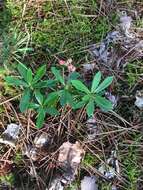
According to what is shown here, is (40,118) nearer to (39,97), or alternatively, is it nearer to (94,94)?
(39,97)

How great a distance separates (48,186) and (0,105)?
627mm

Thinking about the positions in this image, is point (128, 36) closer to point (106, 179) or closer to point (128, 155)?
point (128, 155)

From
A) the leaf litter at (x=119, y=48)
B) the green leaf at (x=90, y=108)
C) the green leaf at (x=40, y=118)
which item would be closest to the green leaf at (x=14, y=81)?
the green leaf at (x=40, y=118)

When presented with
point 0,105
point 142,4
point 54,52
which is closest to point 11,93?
point 0,105

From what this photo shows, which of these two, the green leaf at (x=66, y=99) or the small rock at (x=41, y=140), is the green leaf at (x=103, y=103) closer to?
the green leaf at (x=66, y=99)

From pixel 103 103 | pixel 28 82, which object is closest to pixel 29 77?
pixel 28 82

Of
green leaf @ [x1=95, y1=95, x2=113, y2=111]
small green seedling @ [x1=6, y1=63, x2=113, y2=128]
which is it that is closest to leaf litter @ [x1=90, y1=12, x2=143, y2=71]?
small green seedling @ [x1=6, y1=63, x2=113, y2=128]

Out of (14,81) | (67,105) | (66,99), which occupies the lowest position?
(67,105)

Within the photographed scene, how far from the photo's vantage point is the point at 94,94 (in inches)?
87.6

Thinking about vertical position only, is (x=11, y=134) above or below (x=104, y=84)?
below

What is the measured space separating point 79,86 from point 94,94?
11 centimetres

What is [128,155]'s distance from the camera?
2188 mm

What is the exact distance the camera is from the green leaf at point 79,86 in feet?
7.22

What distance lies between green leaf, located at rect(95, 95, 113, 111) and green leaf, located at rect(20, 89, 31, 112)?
0.42m
